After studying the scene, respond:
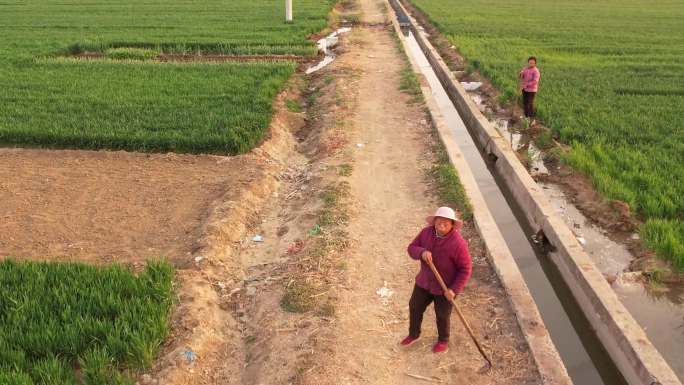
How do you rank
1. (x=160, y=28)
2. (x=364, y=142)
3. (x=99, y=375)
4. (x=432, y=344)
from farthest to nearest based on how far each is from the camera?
(x=160, y=28)
(x=364, y=142)
(x=432, y=344)
(x=99, y=375)

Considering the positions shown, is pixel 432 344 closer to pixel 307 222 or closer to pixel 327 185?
pixel 307 222

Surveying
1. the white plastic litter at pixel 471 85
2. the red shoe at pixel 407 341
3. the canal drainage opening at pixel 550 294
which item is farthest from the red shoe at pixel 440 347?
the white plastic litter at pixel 471 85

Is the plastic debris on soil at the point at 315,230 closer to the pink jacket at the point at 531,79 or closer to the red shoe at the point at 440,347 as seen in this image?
the red shoe at the point at 440,347

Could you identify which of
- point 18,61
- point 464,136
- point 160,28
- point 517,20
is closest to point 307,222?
point 464,136

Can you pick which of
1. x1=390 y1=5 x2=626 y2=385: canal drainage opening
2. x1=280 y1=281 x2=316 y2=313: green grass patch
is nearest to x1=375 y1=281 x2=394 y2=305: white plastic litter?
x1=280 y1=281 x2=316 y2=313: green grass patch

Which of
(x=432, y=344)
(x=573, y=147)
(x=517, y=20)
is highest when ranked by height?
(x=517, y=20)

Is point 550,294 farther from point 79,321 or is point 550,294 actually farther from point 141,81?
point 141,81

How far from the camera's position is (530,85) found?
1123 cm

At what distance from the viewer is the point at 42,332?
185 inches

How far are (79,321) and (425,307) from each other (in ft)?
9.74

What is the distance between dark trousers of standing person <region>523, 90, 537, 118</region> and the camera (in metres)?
11.5

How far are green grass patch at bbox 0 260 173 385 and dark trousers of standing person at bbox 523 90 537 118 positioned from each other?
8385 mm

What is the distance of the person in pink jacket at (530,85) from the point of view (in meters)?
11.1

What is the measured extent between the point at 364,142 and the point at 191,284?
538 centimetres
